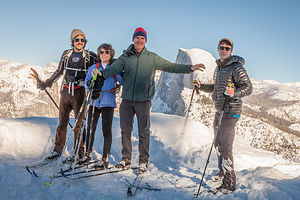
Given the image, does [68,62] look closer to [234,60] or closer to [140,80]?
[140,80]

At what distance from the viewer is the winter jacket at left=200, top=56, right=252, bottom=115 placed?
10.8 feet

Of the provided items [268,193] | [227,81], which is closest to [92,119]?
[227,81]

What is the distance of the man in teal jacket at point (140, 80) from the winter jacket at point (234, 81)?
0.58m

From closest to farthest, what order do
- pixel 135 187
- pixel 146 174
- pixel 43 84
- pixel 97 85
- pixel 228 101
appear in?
pixel 135 187 < pixel 228 101 < pixel 97 85 < pixel 146 174 < pixel 43 84

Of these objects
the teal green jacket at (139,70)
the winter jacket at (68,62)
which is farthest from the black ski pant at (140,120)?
the winter jacket at (68,62)

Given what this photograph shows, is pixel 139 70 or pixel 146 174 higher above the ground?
pixel 139 70

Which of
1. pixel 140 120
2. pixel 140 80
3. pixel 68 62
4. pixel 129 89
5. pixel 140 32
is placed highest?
pixel 140 32

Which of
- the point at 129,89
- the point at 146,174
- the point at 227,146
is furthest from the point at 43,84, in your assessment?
the point at 227,146

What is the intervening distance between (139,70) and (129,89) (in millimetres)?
467

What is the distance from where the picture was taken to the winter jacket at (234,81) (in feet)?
10.8

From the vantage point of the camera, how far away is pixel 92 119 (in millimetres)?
4215

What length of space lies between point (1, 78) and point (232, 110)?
23126 centimetres

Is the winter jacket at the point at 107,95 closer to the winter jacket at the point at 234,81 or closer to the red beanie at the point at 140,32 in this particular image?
the red beanie at the point at 140,32

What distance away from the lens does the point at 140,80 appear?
4086 mm
